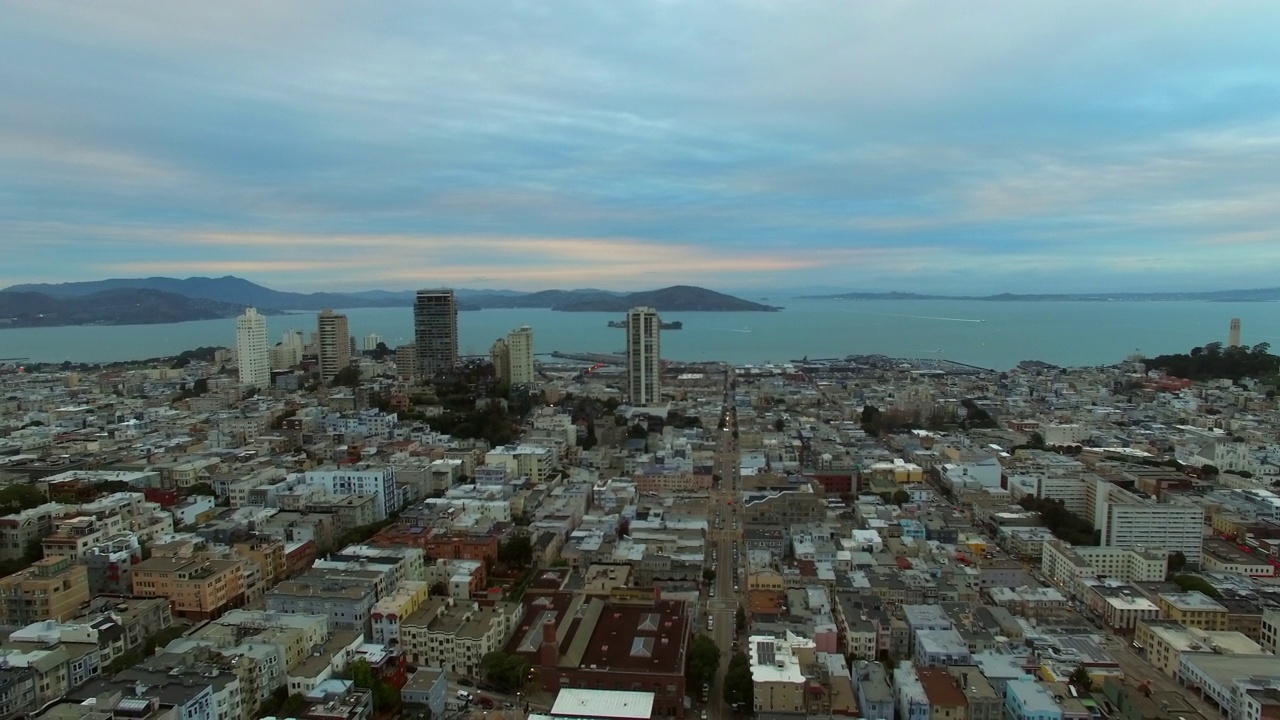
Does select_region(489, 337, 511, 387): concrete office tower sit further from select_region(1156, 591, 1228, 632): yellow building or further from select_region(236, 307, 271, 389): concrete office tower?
select_region(1156, 591, 1228, 632): yellow building

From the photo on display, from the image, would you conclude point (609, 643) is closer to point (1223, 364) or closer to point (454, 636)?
point (454, 636)

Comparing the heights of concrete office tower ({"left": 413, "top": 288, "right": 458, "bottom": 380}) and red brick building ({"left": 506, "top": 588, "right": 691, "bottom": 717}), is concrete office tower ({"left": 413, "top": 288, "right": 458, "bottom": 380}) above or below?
above

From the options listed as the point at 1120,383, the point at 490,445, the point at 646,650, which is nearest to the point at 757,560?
the point at 646,650

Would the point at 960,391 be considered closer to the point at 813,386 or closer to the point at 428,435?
the point at 813,386

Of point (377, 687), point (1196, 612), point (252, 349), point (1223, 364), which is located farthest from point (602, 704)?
point (1223, 364)

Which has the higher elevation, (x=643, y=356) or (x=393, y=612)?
(x=643, y=356)

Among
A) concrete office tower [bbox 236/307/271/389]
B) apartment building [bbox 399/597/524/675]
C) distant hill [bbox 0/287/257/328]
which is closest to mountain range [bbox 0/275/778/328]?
distant hill [bbox 0/287/257/328]

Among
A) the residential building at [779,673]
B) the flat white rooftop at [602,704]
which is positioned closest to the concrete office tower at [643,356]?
the residential building at [779,673]
